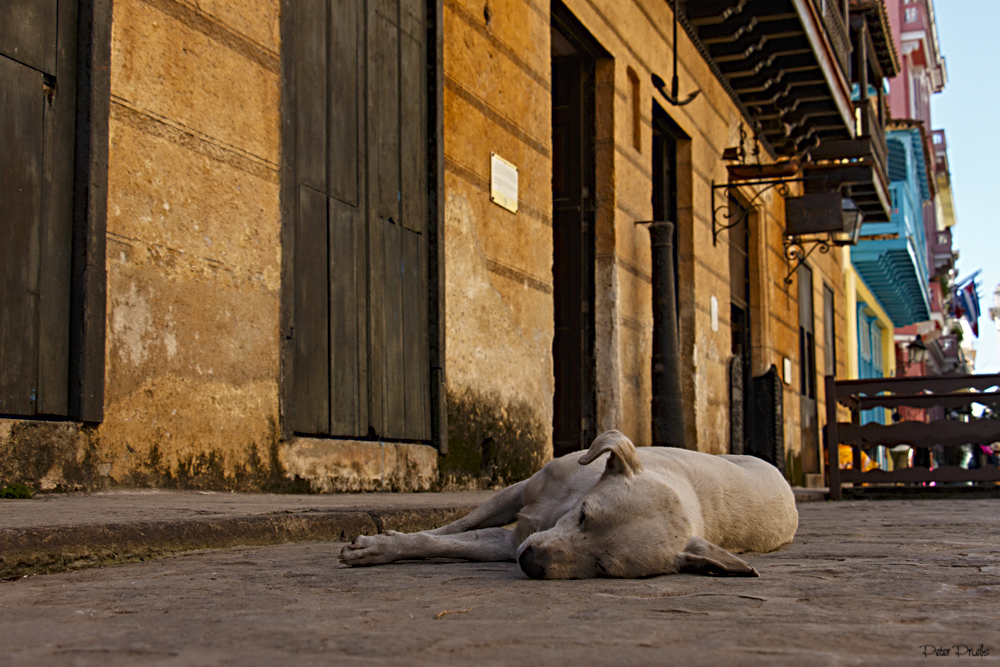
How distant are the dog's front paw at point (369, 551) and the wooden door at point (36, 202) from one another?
185 centimetres

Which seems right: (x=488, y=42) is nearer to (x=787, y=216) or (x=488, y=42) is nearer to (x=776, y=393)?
(x=776, y=393)

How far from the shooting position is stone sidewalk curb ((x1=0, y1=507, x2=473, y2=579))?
296 cm

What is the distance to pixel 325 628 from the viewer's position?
2.08 m

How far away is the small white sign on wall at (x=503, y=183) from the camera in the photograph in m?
8.63

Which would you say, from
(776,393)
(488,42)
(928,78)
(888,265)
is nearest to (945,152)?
(928,78)

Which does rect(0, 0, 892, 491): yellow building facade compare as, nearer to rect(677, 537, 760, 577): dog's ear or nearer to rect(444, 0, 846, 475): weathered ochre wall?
rect(444, 0, 846, 475): weathered ochre wall

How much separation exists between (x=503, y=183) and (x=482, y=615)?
22.2 feet

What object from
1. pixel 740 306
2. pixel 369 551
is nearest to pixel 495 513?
pixel 369 551

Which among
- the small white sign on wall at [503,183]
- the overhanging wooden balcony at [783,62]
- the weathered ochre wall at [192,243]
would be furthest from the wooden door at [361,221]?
the overhanging wooden balcony at [783,62]

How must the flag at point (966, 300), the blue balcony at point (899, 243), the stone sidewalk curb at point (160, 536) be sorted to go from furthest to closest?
the flag at point (966, 300)
the blue balcony at point (899, 243)
the stone sidewalk curb at point (160, 536)

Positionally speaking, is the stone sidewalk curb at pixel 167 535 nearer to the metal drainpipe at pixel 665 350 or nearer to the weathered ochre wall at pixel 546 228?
the weathered ochre wall at pixel 546 228

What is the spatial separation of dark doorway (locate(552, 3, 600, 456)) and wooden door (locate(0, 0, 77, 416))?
6.51 meters

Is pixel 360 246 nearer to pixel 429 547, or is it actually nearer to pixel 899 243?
pixel 429 547

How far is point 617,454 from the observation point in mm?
3145
